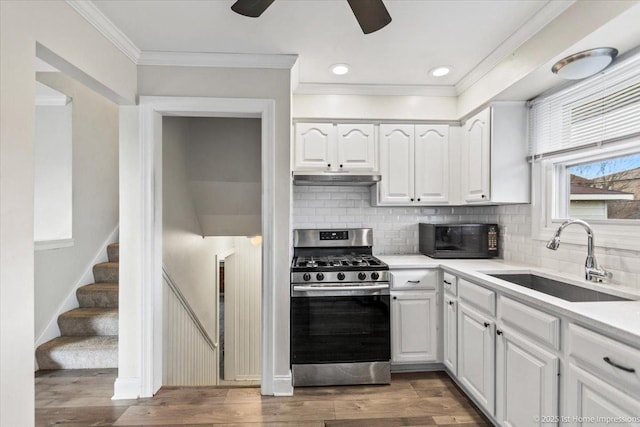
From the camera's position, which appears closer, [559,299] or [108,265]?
[559,299]

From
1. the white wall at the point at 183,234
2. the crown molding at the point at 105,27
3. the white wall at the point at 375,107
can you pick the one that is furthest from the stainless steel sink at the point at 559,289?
the crown molding at the point at 105,27

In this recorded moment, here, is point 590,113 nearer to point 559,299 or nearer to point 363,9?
point 559,299

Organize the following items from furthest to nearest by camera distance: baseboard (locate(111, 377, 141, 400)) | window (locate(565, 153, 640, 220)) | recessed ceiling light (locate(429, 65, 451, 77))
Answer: recessed ceiling light (locate(429, 65, 451, 77)) < baseboard (locate(111, 377, 141, 400)) < window (locate(565, 153, 640, 220))

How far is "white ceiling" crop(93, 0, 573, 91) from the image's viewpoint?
189 cm

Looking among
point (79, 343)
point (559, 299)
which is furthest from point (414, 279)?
point (79, 343)

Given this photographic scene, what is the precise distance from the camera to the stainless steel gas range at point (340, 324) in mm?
2535

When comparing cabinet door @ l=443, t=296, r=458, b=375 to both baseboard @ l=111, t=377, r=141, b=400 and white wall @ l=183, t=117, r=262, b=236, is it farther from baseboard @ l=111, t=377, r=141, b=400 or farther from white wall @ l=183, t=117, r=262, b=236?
baseboard @ l=111, t=377, r=141, b=400

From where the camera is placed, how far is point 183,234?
325 centimetres

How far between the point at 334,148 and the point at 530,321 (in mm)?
2039

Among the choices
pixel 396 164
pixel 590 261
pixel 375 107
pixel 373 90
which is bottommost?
pixel 590 261

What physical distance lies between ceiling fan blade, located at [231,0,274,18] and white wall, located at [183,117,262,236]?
Result: 6.35 feet

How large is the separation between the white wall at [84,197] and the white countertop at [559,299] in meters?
2.99

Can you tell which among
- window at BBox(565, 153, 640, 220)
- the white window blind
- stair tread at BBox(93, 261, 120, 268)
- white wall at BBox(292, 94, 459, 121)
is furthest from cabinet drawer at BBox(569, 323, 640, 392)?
stair tread at BBox(93, 261, 120, 268)

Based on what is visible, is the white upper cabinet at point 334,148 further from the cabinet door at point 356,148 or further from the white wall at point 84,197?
the white wall at point 84,197
